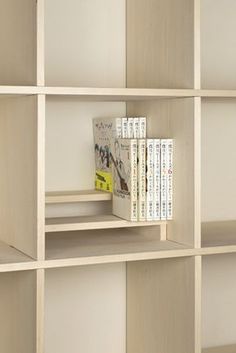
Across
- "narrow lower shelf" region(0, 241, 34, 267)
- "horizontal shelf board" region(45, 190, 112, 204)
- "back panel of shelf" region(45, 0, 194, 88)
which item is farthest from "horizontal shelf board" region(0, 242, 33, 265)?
"back panel of shelf" region(45, 0, 194, 88)

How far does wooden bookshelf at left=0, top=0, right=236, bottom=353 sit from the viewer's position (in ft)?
5.80

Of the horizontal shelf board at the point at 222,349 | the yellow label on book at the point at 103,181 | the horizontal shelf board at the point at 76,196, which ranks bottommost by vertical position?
the horizontal shelf board at the point at 222,349

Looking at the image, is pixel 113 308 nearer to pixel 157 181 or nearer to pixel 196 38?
pixel 157 181

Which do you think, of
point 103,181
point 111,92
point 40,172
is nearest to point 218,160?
point 103,181

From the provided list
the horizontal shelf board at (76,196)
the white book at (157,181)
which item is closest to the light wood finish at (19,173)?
the horizontal shelf board at (76,196)

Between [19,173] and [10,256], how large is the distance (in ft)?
0.68

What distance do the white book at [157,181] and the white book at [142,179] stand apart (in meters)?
0.03

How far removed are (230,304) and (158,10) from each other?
1011mm

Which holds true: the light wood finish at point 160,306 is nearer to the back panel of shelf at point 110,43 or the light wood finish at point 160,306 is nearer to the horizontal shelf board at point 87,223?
the horizontal shelf board at point 87,223

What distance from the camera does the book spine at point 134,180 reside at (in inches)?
76.0

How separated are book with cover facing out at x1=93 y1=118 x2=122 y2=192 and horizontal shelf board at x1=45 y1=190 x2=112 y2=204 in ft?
0.09

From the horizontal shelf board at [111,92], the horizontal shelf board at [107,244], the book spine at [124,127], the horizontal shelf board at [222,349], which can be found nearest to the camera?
the horizontal shelf board at [111,92]

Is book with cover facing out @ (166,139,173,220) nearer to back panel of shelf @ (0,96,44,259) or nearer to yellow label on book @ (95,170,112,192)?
yellow label on book @ (95,170,112,192)

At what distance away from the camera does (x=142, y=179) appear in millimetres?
1945
